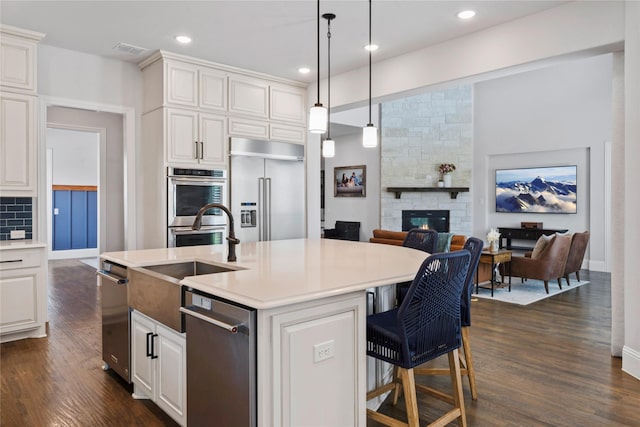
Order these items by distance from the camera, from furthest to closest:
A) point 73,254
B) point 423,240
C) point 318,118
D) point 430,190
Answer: point 73,254 → point 430,190 → point 423,240 → point 318,118

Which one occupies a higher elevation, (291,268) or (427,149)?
(427,149)

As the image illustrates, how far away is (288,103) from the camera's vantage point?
585 cm

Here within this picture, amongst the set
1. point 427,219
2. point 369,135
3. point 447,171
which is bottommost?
point 427,219

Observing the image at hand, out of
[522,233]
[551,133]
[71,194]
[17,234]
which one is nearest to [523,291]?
[522,233]

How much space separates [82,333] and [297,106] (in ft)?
12.4

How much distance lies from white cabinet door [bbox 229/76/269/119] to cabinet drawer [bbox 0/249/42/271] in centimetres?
262

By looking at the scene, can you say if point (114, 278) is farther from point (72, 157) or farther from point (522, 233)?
point (72, 157)

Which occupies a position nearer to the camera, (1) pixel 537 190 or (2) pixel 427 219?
(1) pixel 537 190

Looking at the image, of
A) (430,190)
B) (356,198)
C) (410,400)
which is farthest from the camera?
(356,198)

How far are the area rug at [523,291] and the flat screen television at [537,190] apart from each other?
1916 mm

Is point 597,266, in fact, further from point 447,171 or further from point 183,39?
point 183,39

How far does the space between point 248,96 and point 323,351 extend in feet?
14.1

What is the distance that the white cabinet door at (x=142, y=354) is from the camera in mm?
2402

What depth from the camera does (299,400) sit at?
1693mm
